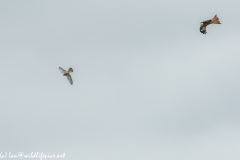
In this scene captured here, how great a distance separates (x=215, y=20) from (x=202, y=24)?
257 cm

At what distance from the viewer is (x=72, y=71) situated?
6769 centimetres

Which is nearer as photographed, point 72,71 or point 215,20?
point 215,20

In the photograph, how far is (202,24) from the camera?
55500mm

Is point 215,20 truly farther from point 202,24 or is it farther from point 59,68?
point 59,68

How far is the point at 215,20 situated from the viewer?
174 ft

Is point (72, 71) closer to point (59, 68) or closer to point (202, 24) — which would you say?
point (59, 68)

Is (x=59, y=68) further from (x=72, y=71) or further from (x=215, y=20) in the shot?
(x=215, y=20)

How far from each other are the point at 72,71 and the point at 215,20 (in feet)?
63.7

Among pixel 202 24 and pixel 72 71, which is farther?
pixel 72 71

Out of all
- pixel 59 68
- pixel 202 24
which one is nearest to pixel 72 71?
pixel 59 68

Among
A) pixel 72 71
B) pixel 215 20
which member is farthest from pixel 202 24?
pixel 72 71

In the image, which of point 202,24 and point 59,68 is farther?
point 59,68

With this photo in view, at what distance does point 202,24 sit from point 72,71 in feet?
56.2

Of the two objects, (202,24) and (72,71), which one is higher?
(72,71)
